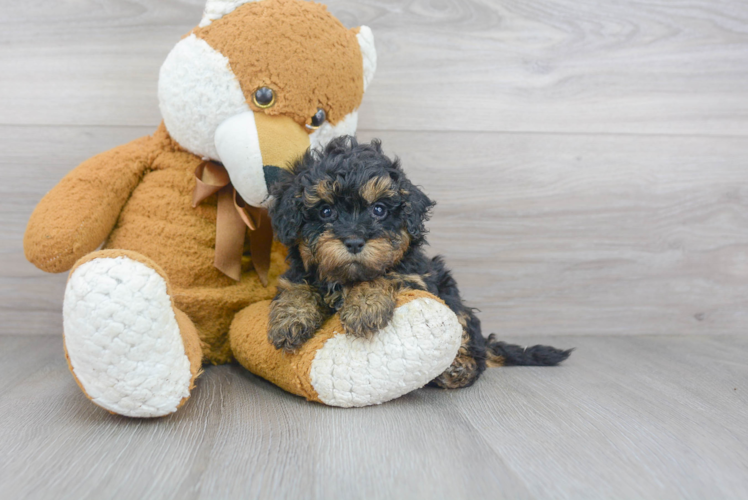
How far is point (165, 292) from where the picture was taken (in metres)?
0.96

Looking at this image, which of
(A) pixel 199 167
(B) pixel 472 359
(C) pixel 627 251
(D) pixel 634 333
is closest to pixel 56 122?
(A) pixel 199 167

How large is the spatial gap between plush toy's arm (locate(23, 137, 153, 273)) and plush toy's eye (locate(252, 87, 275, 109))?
0.36 metres

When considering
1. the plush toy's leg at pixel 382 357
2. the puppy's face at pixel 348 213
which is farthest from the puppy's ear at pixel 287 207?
the plush toy's leg at pixel 382 357

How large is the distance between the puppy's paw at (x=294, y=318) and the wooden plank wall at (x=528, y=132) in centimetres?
69

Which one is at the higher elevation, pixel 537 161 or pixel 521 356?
pixel 537 161

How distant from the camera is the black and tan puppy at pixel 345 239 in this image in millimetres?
1028

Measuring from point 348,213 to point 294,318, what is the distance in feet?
0.77

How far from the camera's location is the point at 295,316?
1080mm

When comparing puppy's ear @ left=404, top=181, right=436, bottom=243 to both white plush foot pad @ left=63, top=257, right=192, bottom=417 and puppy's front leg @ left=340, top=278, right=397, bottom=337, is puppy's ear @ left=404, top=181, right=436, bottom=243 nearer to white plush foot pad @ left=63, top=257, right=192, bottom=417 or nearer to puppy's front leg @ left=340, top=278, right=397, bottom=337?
puppy's front leg @ left=340, top=278, right=397, bottom=337

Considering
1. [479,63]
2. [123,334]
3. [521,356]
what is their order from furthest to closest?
[479,63] < [521,356] < [123,334]

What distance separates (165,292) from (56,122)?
3.15 ft

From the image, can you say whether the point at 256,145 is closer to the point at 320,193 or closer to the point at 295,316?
the point at 320,193

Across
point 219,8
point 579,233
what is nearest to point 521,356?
point 579,233

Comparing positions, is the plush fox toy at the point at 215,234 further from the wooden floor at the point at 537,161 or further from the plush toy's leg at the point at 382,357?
the wooden floor at the point at 537,161
